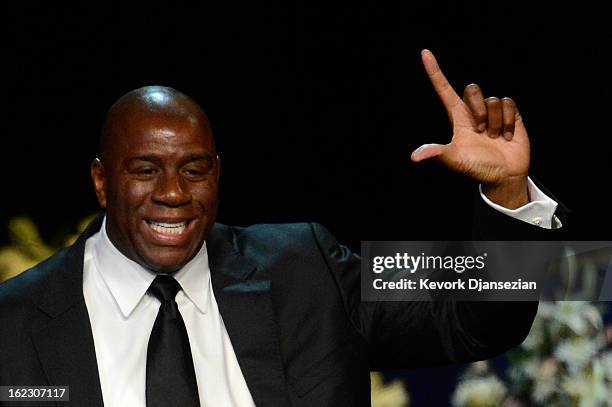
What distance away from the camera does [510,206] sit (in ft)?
6.50

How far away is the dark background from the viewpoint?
2.52 m

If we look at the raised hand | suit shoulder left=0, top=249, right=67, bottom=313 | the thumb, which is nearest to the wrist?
the raised hand

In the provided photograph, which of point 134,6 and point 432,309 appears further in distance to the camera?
point 134,6

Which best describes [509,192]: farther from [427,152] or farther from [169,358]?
[169,358]

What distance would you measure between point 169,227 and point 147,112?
218 mm

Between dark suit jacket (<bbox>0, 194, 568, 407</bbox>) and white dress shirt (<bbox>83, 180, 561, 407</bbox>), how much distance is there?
0.10 ft

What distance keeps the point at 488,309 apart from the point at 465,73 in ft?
2.28

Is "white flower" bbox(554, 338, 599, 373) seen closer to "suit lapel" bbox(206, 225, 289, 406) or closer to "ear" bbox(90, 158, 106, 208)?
"suit lapel" bbox(206, 225, 289, 406)

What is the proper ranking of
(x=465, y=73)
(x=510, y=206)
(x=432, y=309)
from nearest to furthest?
(x=510, y=206)
(x=432, y=309)
(x=465, y=73)

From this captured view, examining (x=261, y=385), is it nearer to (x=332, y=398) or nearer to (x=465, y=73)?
(x=332, y=398)

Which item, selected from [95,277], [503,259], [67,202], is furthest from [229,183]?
[503,259]

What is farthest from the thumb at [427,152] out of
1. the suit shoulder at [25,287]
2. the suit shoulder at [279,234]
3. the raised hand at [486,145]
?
the suit shoulder at [25,287]

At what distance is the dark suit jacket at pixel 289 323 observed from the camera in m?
1.99

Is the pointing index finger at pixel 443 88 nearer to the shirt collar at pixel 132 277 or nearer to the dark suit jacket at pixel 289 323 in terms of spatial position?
the dark suit jacket at pixel 289 323
